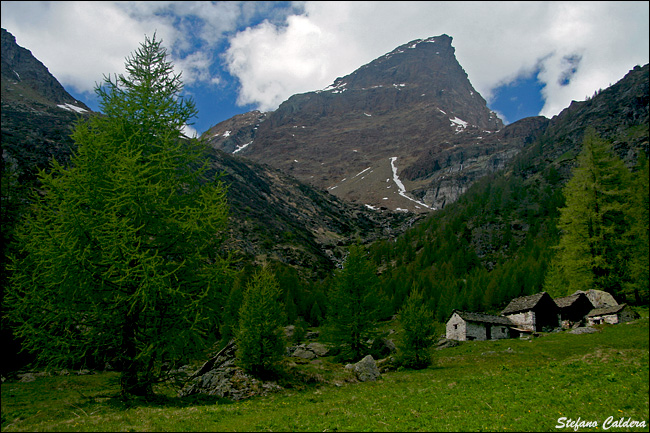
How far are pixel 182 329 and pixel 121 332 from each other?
96.7 inches

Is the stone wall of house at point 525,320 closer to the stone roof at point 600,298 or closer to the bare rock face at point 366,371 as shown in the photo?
the stone roof at point 600,298

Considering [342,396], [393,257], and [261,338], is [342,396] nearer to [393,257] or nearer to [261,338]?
[261,338]

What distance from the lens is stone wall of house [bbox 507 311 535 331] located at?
5409 cm

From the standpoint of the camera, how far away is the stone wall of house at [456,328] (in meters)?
53.2

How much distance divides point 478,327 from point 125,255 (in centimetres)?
5276

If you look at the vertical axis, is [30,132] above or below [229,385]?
above

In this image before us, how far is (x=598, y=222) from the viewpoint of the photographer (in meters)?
37.4

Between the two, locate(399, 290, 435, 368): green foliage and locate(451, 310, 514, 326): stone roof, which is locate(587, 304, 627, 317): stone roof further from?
locate(399, 290, 435, 368): green foliage

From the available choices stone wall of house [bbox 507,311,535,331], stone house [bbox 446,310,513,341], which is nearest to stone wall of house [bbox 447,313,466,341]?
stone house [bbox 446,310,513,341]

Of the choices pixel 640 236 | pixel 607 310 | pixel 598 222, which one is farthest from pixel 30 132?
pixel 607 310

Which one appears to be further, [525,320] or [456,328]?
[525,320]

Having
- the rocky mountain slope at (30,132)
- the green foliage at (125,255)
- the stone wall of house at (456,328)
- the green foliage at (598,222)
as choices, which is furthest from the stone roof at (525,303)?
the rocky mountain slope at (30,132)

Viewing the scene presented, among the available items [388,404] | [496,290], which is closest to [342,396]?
[388,404]

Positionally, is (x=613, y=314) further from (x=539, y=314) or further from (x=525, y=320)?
(x=525, y=320)
